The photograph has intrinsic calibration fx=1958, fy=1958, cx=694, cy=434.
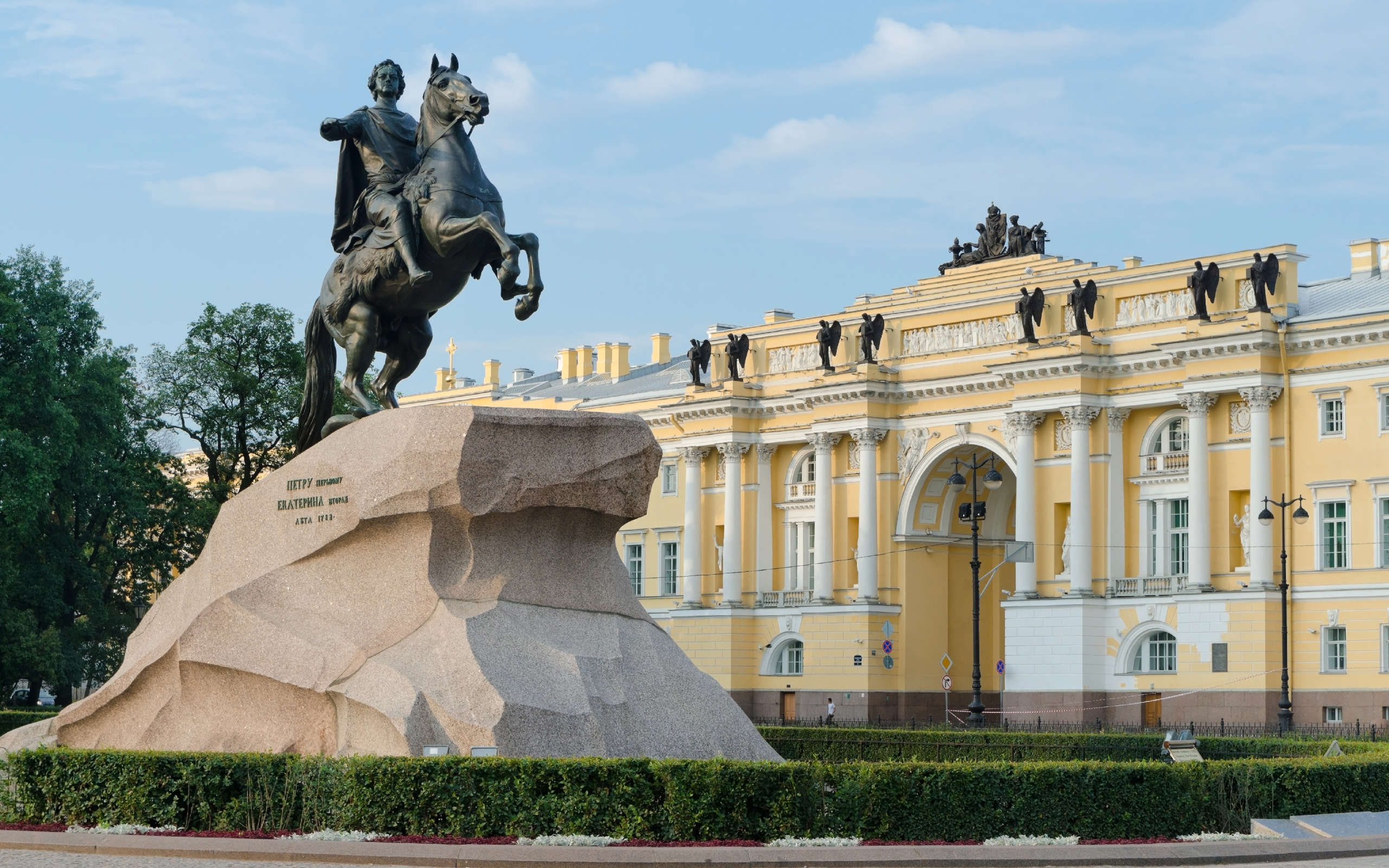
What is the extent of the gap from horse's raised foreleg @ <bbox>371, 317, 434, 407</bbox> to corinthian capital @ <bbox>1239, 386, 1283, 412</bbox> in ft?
134

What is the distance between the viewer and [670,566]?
7400cm

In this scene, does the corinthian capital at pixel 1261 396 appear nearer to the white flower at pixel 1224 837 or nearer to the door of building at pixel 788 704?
the door of building at pixel 788 704

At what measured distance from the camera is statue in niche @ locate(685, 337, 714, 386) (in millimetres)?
71625

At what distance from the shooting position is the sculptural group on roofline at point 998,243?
64500 mm

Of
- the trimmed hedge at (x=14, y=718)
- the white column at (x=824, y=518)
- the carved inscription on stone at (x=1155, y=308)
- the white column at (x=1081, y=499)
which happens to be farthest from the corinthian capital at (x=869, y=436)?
the trimmed hedge at (x=14, y=718)

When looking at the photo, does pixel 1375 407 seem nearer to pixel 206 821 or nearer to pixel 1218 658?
pixel 1218 658

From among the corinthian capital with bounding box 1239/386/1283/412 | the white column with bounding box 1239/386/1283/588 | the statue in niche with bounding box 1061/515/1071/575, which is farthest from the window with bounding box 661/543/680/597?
the corinthian capital with bounding box 1239/386/1283/412

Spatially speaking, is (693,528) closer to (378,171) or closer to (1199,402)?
(1199,402)

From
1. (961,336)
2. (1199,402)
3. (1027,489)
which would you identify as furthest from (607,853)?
(961,336)

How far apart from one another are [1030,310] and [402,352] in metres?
44.2

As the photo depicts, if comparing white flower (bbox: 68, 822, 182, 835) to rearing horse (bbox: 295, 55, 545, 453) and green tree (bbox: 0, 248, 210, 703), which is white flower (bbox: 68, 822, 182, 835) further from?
green tree (bbox: 0, 248, 210, 703)

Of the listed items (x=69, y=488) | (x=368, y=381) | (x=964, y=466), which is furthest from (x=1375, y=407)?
(x=368, y=381)

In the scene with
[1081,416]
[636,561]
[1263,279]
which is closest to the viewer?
[1263,279]

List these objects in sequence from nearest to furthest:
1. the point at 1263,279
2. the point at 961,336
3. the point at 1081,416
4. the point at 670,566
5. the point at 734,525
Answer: the point at 1263,279
the point at 1081,416
the point at 961,336
the point at 734,525
the point at 670,566
